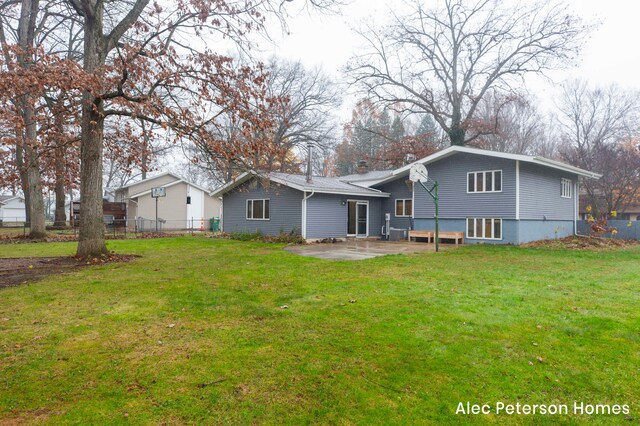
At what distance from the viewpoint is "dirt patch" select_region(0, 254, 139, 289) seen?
6761mm

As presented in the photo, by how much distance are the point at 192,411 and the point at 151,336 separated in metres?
1.67

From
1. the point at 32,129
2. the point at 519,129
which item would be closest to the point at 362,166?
the point at 519,129

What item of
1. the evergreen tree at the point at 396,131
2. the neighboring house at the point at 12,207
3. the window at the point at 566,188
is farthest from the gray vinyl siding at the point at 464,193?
the neighboring house at the point at 12,207

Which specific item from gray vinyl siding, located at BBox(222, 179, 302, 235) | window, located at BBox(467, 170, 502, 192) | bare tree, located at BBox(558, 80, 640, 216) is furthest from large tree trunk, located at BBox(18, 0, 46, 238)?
bare tree, located at BBox(558, 80, 640, 216)

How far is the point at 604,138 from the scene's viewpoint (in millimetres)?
27078

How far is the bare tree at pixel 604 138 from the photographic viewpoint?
2197cm

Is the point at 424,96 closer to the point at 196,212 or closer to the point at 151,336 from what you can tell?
the point at 196,212

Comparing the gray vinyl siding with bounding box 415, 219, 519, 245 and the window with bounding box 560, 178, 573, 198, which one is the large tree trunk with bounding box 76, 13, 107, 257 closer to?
the gray vinyl siding with bounding box 415, 219, 519, 245

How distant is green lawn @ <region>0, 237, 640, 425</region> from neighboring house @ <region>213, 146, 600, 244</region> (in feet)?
26.6

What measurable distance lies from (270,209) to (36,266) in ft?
32.6

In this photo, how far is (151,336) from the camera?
3.79 m

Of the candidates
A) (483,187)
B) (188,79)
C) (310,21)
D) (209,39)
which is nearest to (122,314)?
(188,79)

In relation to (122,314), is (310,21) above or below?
above

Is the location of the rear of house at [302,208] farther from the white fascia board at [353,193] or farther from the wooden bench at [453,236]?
the wooden bench at [453,236]
